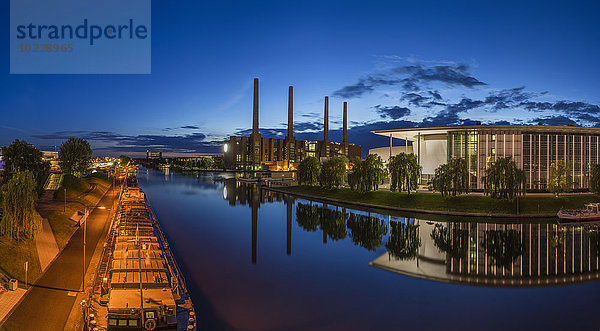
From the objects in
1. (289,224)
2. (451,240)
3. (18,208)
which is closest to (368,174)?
(289,224)

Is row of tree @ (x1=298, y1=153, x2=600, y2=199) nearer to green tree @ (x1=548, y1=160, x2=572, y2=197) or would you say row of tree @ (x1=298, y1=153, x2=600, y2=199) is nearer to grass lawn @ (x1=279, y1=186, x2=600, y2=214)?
green tree @ (x1=548, y1=160, x2=572, y2=197)

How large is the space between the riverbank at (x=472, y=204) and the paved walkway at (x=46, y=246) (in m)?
42.5

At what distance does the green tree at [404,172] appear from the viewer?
58.8 meters

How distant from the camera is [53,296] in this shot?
16656 millimetres

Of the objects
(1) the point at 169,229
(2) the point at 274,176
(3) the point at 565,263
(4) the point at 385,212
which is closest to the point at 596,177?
(4) the point at 385,212

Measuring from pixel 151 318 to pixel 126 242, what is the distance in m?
9.91

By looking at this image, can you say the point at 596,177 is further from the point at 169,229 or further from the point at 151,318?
the point at 151,318

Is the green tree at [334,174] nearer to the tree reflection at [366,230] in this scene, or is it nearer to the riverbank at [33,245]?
the tree reflection at [366,230]

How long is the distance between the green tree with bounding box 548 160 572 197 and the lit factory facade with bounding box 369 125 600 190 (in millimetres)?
3061

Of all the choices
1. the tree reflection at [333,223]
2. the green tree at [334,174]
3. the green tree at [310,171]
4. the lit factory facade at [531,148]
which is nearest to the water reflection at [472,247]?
the tree reflection at [333,223]

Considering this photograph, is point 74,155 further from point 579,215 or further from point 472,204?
point 579,215

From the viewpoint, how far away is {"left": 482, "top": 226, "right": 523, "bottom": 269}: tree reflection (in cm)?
2766

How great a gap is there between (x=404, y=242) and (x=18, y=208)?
3057 cm

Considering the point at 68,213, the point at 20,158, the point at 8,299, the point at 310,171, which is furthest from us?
the point at 310,171
